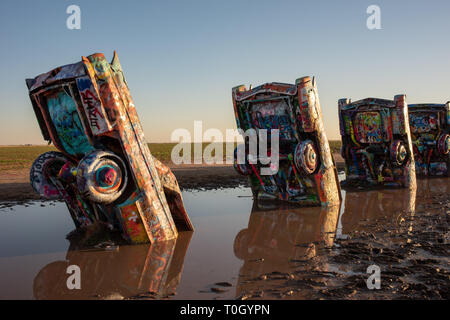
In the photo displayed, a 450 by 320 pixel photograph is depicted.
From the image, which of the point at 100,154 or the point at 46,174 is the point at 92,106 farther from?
the point at 46,174

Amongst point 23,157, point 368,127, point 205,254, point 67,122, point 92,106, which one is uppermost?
point 92,106

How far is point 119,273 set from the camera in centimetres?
450

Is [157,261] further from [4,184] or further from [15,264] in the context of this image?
[4,184]

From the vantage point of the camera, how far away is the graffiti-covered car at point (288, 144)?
306 inches

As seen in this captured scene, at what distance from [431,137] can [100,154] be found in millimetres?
13130

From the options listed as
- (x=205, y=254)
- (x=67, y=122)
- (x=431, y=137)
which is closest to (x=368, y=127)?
(x=431, y=137)

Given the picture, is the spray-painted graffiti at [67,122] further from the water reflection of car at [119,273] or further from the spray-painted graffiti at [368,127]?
the spray-painted graffiti at [368,127]

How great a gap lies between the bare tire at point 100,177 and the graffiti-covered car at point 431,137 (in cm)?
1254

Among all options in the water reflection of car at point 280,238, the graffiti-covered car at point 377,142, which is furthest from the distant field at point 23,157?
the water reflection of car at point 280,238

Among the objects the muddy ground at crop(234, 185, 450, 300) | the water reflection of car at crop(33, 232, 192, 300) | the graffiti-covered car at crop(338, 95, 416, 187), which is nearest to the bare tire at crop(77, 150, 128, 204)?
the water reflection of car at crop(33, 232, 192, 300)

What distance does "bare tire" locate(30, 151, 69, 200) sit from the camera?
6.03 m

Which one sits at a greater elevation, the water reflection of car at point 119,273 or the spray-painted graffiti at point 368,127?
the spray-painted graffiti at point 368,127

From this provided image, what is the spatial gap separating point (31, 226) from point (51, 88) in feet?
10.3
